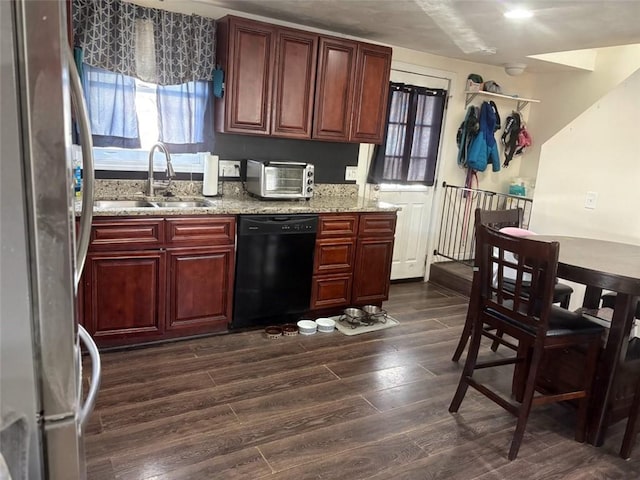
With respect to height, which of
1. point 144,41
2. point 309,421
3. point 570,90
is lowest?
point 309,421

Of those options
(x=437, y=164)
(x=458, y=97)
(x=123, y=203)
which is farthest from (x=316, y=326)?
(x=458, y=97)

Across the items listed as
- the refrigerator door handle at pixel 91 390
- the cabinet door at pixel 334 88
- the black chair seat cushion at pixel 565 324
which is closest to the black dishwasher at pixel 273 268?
the cabinet door at pixel 334 88

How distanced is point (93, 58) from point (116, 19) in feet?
0.94

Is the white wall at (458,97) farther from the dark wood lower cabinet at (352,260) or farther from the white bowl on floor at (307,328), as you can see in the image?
the white bowl on floor at (307,328)

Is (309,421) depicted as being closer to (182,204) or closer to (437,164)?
(182,204)

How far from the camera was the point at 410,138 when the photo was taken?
4801 mm

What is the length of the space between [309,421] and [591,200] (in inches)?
108

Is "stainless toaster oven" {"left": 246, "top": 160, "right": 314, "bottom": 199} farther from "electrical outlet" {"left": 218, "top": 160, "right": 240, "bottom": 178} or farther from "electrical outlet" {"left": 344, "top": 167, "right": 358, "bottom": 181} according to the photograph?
"electrical outlet" {"left": 344, "top": 167, "right": 358, "bottom": 181}

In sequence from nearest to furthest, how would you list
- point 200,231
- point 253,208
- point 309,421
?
1. point 309,421
2. point 200,231
3. point 253,208

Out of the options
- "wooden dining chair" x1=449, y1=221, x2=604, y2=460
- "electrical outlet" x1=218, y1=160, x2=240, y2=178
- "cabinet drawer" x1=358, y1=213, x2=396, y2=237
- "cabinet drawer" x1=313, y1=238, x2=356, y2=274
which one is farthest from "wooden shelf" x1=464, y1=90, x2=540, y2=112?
"wooden dining chair" x1=449, y1=221, x2=604, y2=460

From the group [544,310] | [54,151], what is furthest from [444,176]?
[54,151]

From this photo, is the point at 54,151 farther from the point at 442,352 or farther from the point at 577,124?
the point at 577,124

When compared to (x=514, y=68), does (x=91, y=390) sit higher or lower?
lower

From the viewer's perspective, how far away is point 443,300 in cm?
A: 463
